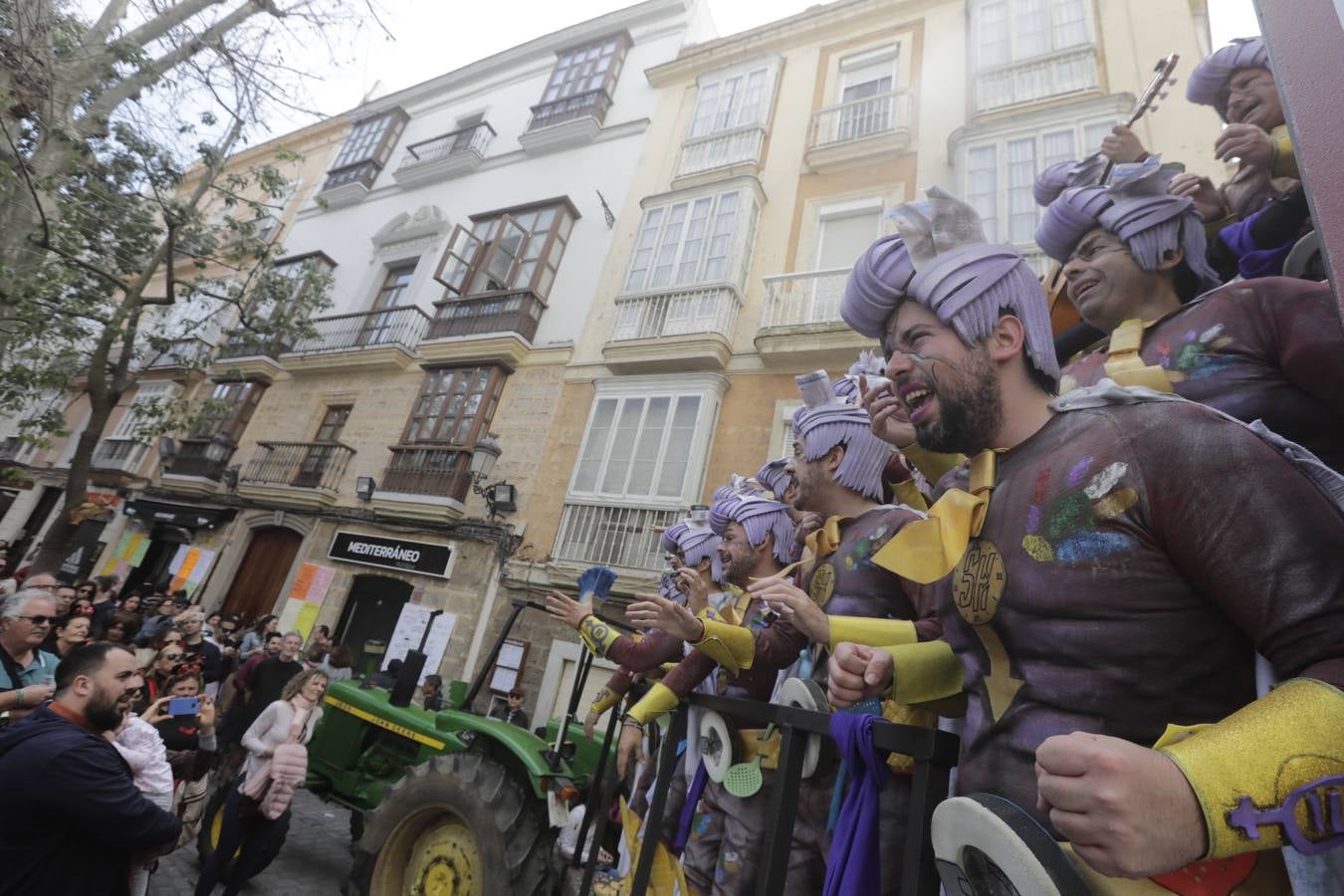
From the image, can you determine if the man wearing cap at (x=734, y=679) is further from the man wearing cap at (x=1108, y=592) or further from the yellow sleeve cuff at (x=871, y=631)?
the man wearing cap at (x=1108, y=592)

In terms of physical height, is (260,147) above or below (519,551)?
above

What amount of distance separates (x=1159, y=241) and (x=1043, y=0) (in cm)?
1226

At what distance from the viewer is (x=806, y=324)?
376 inches

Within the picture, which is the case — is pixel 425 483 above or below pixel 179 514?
above

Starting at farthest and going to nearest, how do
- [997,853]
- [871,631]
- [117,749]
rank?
[117,749]
[871,631]
[997,853]

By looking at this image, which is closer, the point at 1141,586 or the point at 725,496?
the point at 1141,586

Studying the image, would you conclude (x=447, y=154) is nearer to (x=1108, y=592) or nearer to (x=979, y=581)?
(x=979, y=581)

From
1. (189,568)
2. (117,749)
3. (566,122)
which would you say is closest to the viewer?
(117,749)

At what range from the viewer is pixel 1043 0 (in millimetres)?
10664

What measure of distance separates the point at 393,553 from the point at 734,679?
1040 cm

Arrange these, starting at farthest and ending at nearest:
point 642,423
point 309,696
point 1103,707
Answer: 1. point 642,423
2. point 309,696
3. point 1103,707

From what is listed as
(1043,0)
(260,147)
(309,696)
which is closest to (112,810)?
(309,696)

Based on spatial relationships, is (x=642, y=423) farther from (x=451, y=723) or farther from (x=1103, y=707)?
(x=1103, y=707)

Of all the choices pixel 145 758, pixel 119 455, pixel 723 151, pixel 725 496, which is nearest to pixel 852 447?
pixel 725 496
